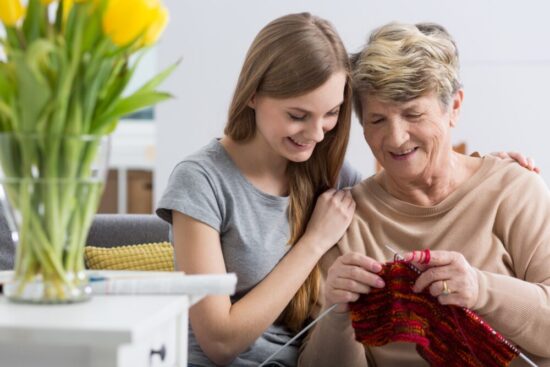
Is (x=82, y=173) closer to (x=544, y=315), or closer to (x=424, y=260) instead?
(x=424, y=260)

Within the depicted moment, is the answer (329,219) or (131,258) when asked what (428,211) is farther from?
(131,258)

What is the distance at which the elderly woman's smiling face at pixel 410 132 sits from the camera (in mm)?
1901

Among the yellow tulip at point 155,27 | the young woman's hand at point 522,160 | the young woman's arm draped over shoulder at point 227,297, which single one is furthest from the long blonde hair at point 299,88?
the yellow tulip at point 155,27

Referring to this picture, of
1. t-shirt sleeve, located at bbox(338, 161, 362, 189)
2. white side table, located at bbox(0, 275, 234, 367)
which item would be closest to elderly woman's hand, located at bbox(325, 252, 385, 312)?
t-shirt sleeve, located at bbox(338, 161, 362, 189)

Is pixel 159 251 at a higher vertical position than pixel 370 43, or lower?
lower

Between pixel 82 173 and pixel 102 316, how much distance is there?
0.64 feet

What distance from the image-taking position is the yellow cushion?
249cm

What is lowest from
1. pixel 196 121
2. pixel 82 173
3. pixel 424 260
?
pixel 196 121

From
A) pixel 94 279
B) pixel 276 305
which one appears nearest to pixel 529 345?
pixel 276 305

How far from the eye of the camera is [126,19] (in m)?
1.18

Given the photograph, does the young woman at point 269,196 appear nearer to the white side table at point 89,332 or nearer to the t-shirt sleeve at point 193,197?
the t-shirt sleeve at point 193,197

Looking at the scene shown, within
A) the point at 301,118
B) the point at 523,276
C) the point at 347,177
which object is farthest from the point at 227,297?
the point at 523,276

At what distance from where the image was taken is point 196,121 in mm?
4355

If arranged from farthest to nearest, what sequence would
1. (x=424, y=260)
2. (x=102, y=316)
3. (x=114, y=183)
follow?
(x=114, y=183), (x=424, y=260), (x=102, y=316)
